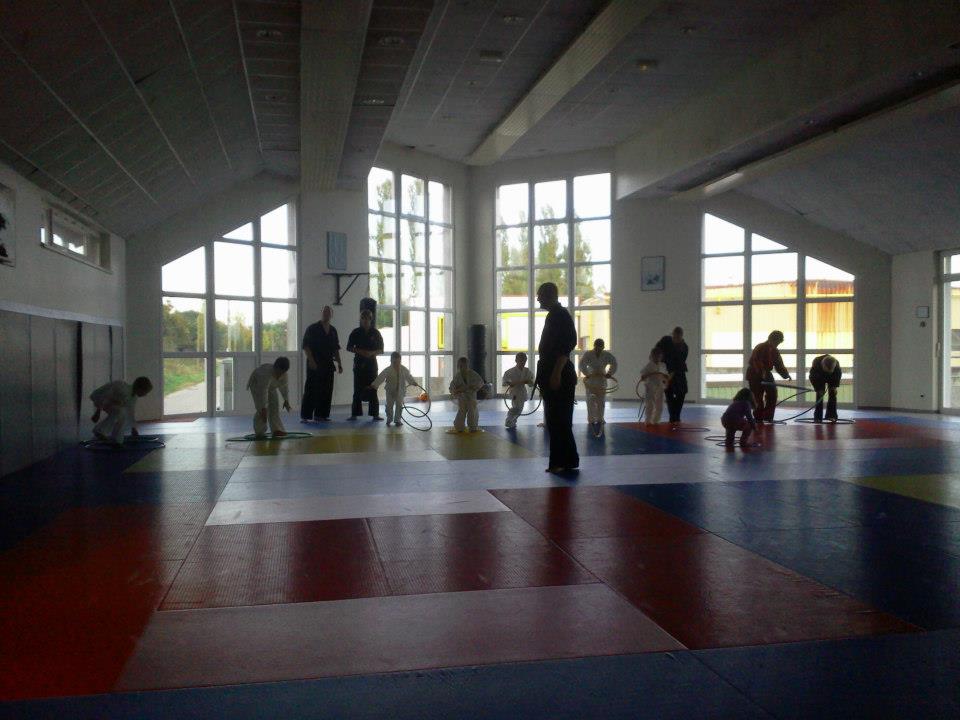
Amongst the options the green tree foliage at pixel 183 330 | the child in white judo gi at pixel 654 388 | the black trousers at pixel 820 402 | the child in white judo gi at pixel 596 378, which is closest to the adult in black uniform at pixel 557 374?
the child in white judo gi at pixel 596 378

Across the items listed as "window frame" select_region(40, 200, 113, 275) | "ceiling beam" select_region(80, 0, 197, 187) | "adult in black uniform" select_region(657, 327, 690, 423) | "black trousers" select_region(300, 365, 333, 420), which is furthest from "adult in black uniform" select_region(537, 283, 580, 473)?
"black trousers" select_region(300, 365, 333, 420)

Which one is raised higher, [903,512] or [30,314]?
[30,314]

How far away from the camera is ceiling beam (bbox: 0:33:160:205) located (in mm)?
6188

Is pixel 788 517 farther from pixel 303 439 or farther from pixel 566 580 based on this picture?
pixel 303 439

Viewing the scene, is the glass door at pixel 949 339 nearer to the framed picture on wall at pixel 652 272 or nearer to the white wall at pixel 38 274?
the framed picture on wall at pixel 652 272

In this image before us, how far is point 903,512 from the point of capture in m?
6.22

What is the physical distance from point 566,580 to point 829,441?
7979mm

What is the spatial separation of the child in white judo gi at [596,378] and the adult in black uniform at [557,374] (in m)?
4.62

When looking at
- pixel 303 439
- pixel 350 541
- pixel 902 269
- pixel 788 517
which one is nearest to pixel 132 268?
pixel 303 439

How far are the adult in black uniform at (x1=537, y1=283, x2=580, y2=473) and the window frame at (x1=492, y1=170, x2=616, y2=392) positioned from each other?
12.7 m

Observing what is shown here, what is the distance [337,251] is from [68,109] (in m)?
10.0

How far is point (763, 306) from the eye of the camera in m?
19.2

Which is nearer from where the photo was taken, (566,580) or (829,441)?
(566,580)

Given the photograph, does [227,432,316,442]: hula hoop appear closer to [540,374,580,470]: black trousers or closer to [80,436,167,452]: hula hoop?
[80,436,167,452]: hula hoop
